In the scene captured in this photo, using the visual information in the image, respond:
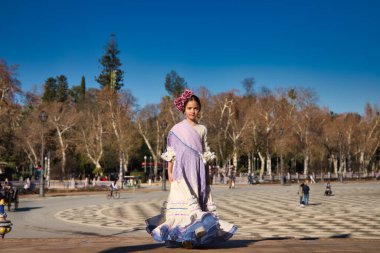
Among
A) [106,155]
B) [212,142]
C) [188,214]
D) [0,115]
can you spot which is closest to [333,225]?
[188,214]

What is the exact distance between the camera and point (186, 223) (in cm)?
677

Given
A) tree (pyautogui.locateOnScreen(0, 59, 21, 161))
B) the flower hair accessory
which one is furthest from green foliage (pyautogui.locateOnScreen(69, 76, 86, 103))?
the flower hair accessory

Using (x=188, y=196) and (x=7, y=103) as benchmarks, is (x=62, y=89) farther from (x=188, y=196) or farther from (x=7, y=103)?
(x=188, y=196)

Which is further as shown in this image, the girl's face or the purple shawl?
the girl's face

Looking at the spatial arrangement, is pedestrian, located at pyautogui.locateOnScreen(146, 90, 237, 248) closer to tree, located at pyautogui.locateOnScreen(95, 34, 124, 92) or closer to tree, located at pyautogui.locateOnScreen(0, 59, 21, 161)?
tree, located at pyautogui.locateOnScreen(0, 59, 21, 161)

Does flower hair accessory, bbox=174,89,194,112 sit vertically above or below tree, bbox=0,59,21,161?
below

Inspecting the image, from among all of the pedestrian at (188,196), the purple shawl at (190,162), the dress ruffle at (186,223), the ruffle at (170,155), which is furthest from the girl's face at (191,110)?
the dress ruffle at (186,223)

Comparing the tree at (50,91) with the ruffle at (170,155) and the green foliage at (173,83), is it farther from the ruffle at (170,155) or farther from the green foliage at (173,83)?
the ruffle at (170,155)

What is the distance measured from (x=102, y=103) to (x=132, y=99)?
432cm

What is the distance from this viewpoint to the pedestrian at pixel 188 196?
6688 mm

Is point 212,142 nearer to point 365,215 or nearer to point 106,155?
point 106,155

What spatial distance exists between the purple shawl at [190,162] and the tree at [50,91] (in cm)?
8481

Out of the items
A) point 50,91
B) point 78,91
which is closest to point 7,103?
point 50,91

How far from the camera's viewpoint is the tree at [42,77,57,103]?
88625 mm
